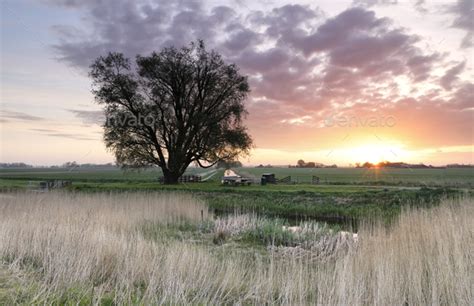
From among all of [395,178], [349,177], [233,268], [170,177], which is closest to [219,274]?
[233,268]

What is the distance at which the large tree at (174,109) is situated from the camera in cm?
3641

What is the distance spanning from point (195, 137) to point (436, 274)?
1263 inches

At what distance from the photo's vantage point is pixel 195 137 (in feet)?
123

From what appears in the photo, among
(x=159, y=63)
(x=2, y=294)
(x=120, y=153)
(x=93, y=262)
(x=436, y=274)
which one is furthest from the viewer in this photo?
(x=159, y=63)

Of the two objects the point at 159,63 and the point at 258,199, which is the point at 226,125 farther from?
the point at 258,199

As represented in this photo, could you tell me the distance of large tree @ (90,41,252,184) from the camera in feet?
119

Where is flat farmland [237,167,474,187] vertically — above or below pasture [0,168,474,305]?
above

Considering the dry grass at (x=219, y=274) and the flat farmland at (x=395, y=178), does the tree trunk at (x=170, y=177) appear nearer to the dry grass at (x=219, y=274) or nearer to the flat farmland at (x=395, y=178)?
the flat farmland at (x=395, y=178)

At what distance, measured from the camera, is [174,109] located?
3847 centimetres

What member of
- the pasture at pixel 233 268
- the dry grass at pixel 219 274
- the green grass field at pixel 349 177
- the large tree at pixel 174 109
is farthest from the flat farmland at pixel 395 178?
the dry grass at pixel 219 274

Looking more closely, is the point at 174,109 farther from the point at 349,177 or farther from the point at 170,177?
the point at 349,177

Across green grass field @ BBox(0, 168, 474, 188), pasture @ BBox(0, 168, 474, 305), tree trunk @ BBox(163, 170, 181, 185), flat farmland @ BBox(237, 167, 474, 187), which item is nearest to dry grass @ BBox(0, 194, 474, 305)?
pasture @ BBox(0, 168, 474, 305)

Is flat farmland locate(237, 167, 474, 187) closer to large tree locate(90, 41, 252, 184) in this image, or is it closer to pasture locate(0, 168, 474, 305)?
large tree locate(90, 41, 252, 184)

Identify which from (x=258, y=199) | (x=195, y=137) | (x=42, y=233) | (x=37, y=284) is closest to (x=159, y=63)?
(x=195, y=137)
